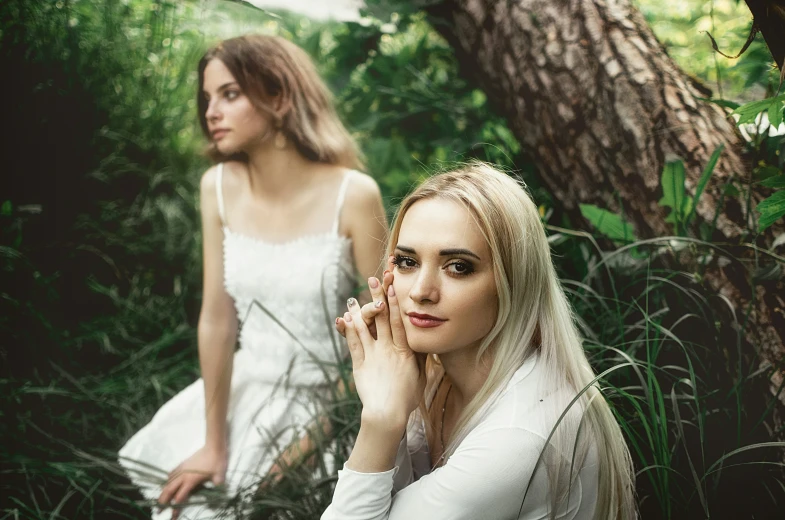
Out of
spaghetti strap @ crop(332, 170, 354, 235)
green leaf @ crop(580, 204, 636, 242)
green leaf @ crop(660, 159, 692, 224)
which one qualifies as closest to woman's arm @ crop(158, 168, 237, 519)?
spaghetti strap @ crop(332, 170, 354, 235)

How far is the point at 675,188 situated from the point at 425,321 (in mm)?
984

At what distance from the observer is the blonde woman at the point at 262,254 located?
2346 mm

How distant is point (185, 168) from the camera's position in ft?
13.3

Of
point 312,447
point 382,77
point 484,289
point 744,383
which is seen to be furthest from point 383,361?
point 382,77

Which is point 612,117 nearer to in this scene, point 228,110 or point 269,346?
point 228,110

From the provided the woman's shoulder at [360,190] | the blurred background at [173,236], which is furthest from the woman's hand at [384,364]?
the woman's shoulder at [360,190]

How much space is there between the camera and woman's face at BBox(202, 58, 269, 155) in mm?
2350

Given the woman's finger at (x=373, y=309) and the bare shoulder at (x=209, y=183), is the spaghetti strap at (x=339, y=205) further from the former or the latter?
the woman's finger at (x=373, y=309)

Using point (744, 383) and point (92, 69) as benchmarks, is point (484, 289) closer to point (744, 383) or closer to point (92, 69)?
point (744, 383)

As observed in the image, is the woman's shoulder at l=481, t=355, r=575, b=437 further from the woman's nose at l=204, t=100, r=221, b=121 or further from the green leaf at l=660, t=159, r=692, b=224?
the woman's nose at l=204, t=100, r=221, b=121

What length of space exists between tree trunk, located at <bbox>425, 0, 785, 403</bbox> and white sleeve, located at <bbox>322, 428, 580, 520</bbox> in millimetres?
877

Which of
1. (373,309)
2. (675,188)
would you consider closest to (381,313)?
(373,309)

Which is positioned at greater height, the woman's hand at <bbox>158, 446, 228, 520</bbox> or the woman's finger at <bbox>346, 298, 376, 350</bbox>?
the woman's finger at <bbox>346, 298, 376, 350</bbox>

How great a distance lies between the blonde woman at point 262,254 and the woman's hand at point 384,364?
0.79 m
